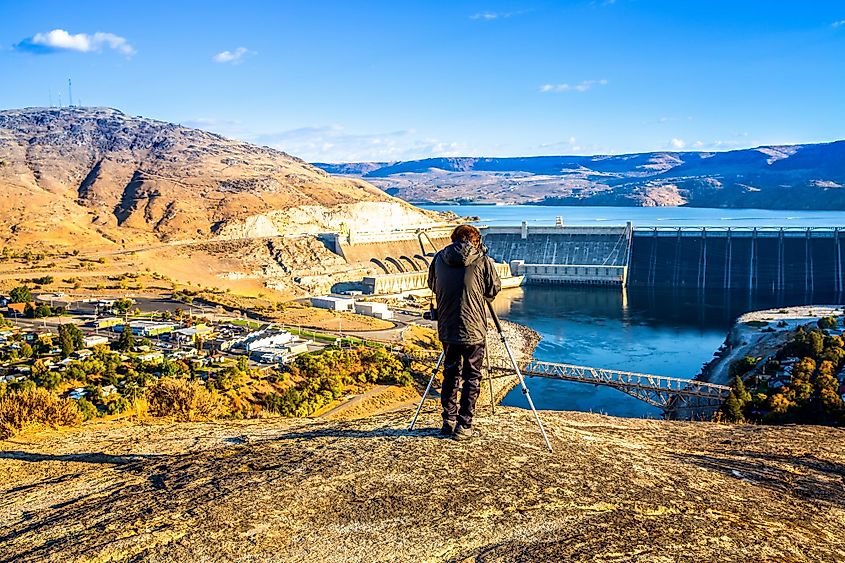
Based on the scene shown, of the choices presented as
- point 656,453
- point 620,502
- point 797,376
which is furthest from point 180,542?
point 797,376

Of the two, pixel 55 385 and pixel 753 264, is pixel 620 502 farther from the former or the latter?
pixel 753 264

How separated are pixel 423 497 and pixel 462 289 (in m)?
1.63

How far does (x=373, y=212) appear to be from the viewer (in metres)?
82.8

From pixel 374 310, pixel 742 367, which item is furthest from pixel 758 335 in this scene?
pixel 374 310

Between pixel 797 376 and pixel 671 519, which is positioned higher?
pixel 671 519

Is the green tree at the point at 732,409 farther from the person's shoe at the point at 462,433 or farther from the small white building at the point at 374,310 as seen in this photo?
the small white building at the point at 374,310

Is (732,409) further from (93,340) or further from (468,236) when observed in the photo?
(93,340)

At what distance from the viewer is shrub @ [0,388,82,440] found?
8102 mm

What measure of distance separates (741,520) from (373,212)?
79196 millimetres

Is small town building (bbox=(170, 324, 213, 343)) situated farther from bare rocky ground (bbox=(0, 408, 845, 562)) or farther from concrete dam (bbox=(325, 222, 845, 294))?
bare rocky ground (bbox=(0, 408, 845, 562))

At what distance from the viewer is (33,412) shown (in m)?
8.34

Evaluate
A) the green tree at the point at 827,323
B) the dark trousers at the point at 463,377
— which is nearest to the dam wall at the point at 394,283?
the green tree at the point at 827,323

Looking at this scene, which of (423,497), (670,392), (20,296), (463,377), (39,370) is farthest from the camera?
(20,296)

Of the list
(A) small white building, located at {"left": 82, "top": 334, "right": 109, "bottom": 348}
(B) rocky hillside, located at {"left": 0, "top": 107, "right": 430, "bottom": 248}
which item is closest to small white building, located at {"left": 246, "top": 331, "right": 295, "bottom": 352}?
(A) small white building, located at {"left": 82, "top": 334, "right": 109, "bottom": 348}
